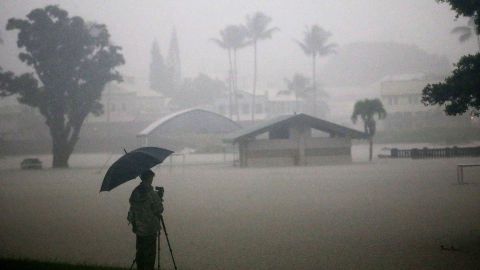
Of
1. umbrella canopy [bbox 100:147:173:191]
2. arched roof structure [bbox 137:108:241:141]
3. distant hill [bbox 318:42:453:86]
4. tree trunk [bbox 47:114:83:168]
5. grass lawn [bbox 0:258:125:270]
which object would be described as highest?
distant hill [bbox 318:42:453:86]

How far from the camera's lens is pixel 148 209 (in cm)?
738

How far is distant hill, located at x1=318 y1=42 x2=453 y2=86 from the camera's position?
6186 inches

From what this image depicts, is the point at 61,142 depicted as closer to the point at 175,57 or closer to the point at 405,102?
the point at 405,102

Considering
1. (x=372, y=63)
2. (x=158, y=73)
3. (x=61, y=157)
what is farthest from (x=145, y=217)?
(x=372, y=63)

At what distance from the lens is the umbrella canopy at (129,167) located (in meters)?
7.12

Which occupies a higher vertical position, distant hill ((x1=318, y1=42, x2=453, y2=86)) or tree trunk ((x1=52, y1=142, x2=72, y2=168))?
distant hill ((x1=318, y1=42, x2=453, y2=86))

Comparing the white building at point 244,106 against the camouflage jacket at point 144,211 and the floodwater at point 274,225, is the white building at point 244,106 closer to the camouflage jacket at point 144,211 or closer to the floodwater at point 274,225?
the floodwater at point 274,225

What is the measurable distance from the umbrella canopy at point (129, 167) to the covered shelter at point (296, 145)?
30.2 metres

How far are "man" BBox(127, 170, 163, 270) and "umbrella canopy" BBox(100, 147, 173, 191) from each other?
0.20 m

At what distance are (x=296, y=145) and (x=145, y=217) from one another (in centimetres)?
3145

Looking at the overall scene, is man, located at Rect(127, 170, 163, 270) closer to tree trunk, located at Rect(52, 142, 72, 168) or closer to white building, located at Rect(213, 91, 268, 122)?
tree trunk, located at Rect(52, 142, 72, 168)

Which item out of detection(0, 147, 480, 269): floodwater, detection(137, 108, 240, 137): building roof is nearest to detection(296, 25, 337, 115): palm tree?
detection(137, 108, 240, 137): building roof

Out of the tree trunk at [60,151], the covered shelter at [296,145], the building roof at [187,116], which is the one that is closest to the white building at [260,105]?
the building roof at [187,116]

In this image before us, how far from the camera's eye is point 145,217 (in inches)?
289
